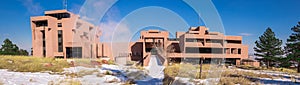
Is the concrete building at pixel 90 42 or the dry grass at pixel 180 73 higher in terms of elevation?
the concrete building at pixel 90 42

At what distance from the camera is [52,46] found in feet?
53.9

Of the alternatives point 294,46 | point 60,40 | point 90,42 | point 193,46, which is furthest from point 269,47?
point 60,40

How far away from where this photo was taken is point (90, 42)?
17.4 m

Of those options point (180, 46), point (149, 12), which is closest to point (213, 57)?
point (180, 46)

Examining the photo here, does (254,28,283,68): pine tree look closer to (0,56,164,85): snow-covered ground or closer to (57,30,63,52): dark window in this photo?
(0,56,164,85): snow-covered ground

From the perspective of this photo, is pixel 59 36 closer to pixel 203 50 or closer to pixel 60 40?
pixel 60 40

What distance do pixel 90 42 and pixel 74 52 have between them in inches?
68.4

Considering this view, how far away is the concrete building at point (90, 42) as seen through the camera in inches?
609

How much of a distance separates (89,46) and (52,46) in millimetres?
3240

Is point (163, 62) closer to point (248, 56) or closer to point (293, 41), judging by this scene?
point (293, 41)

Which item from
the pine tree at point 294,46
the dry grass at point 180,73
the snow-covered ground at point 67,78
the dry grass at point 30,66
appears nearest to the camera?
the snow-covered ground at point 67,78

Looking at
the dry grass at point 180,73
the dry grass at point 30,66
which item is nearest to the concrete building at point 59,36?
the dry grass at point 30,66

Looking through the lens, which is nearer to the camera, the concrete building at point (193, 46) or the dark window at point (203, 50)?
the concrete building at point (193, 46)

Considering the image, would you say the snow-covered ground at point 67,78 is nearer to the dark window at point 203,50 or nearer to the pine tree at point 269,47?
the dark window at point 203,50
